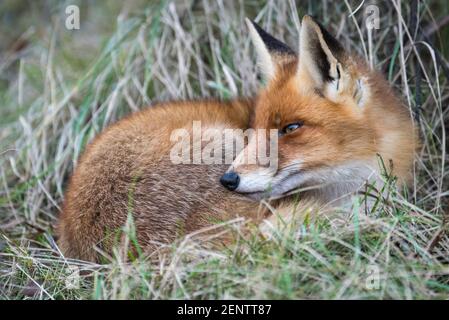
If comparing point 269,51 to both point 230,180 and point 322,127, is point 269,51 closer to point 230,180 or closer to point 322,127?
point 322,127

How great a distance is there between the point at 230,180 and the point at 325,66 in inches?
35.6

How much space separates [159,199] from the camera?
3.38 metres

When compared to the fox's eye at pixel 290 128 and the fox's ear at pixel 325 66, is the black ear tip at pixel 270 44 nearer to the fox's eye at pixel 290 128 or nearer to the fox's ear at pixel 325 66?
the fox's ear at pixel 325 66

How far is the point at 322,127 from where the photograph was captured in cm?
367

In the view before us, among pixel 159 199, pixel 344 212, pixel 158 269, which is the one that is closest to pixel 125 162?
pixel 159 199

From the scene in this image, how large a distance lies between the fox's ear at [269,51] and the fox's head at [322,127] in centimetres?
26

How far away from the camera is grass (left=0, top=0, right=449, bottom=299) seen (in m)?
2.94

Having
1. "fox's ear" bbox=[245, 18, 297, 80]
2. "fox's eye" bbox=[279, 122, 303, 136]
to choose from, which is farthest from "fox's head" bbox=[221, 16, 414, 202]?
"fox's ear" bbox=[245, 18, 297, 80]

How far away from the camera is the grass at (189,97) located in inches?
116

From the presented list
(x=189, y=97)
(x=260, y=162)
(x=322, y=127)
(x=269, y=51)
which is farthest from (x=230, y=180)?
(x=189, y=97)

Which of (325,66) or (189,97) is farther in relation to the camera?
(189,97)

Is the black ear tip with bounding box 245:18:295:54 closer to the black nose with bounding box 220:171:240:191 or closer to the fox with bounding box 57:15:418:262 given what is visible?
the fox with bounding box 57:15:418:262

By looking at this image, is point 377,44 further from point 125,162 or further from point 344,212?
point 125,162

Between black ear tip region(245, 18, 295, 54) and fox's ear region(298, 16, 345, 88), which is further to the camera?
black ear tip region(245, 18, 295, 54)
